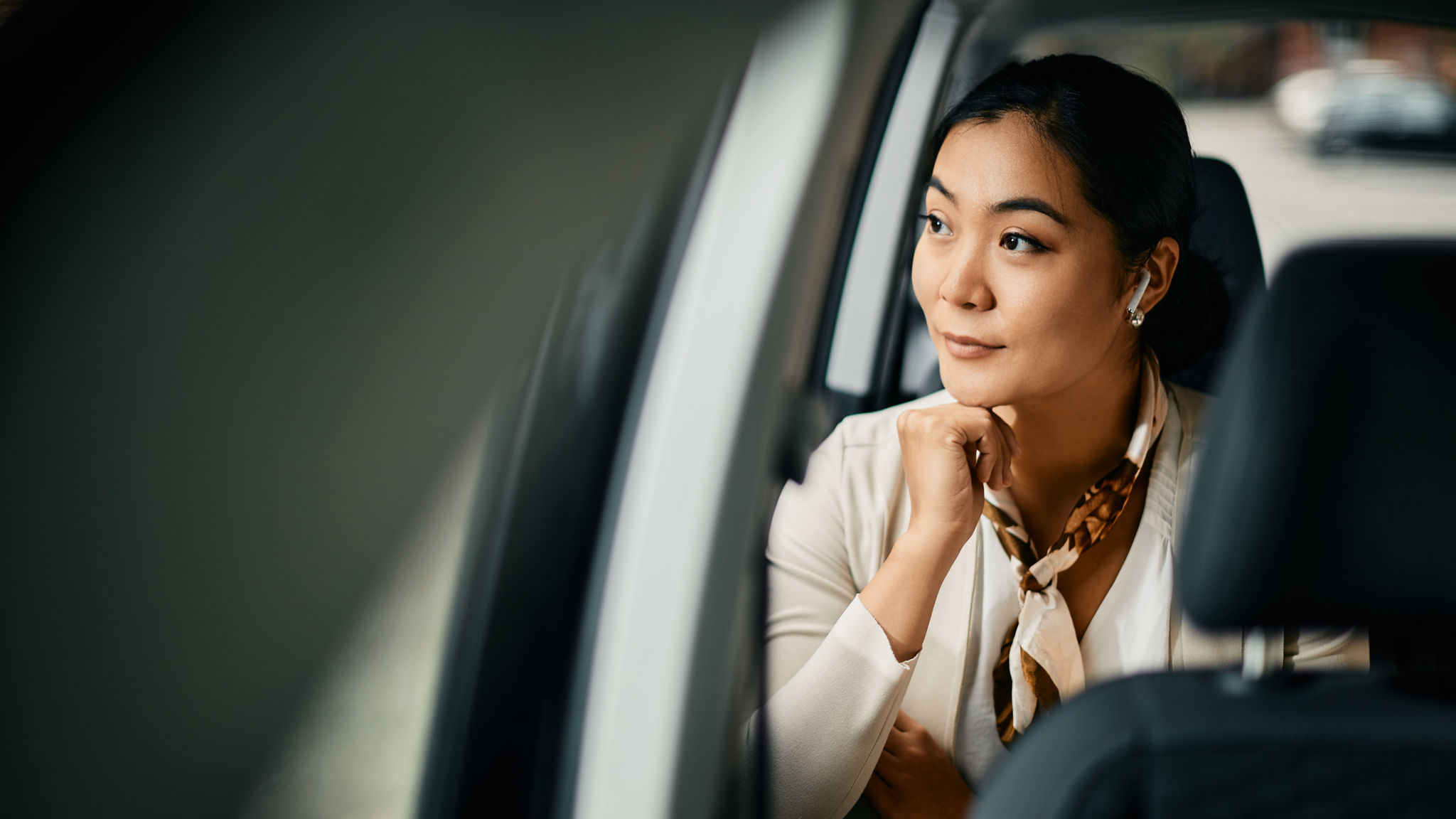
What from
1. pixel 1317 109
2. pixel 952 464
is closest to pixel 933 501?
pixel 952 464

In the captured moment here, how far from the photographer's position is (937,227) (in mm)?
1317

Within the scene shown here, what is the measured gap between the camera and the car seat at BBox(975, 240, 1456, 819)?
708 millimetres

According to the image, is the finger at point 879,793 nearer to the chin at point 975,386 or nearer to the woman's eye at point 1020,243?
the chin at point 975,386

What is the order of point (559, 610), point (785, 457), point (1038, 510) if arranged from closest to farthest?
point (559, 610), point (785, 457), point (1038, 510)

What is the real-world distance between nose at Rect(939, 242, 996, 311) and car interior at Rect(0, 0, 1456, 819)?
368 millimetres

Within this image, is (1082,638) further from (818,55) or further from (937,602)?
(818,55)

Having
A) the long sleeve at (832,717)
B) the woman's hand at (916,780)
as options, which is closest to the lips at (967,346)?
the long sleeve at (832,717)

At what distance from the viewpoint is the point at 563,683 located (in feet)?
2.90

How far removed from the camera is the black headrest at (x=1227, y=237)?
1536 mm

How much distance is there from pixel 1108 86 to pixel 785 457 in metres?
0.67

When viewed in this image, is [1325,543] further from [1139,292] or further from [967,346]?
[1139,292]

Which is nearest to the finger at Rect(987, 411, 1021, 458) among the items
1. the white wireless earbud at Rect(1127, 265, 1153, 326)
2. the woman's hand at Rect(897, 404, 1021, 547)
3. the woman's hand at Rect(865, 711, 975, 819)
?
the woman's hand at Rect(897, 404, 1021, 547)

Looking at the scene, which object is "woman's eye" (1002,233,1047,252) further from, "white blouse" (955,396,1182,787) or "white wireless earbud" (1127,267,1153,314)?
"white blouse" (955,396,1182,787)

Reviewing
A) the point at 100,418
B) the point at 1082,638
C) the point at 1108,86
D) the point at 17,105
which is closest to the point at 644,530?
the point at 100,418
